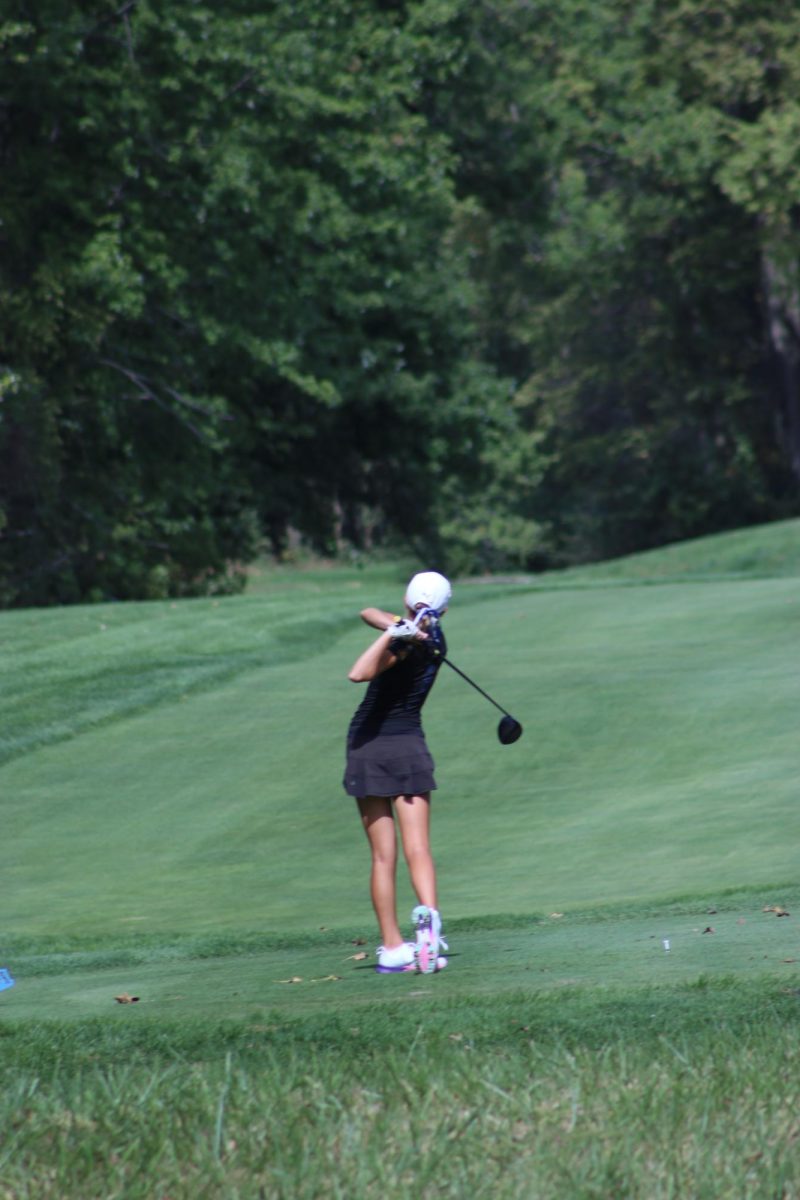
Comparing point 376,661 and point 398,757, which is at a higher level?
point 376,661

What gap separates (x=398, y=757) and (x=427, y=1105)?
247cm

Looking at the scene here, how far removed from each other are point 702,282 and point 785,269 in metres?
4.56

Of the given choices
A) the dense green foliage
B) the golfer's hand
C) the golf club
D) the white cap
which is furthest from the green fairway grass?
the dense green foliage

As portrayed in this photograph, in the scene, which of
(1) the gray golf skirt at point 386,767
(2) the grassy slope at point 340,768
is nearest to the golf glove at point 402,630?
(1) the gray golf skirt at point 386,767

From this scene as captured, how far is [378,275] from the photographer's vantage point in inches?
1363

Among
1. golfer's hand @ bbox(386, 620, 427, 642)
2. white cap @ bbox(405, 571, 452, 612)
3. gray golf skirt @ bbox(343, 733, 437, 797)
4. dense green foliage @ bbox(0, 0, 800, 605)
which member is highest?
dense green foliage @ bbox(0, 0, 800, 605)

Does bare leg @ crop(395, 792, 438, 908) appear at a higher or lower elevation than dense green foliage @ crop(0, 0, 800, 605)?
lower

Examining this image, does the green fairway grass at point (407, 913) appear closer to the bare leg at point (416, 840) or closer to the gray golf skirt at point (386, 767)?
the bare leg at point (416, 840)

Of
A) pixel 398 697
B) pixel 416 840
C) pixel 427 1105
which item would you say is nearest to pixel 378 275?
pixel 398 697

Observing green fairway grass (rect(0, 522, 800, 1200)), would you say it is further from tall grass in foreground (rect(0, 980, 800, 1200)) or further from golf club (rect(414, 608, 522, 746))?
golf club (rect(414, 608, 522, 746))

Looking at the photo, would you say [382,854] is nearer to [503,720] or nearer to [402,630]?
[503,720]

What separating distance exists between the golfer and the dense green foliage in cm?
2098

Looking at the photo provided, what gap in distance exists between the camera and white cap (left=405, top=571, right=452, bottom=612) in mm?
7500

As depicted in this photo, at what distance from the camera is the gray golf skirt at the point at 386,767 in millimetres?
7613
